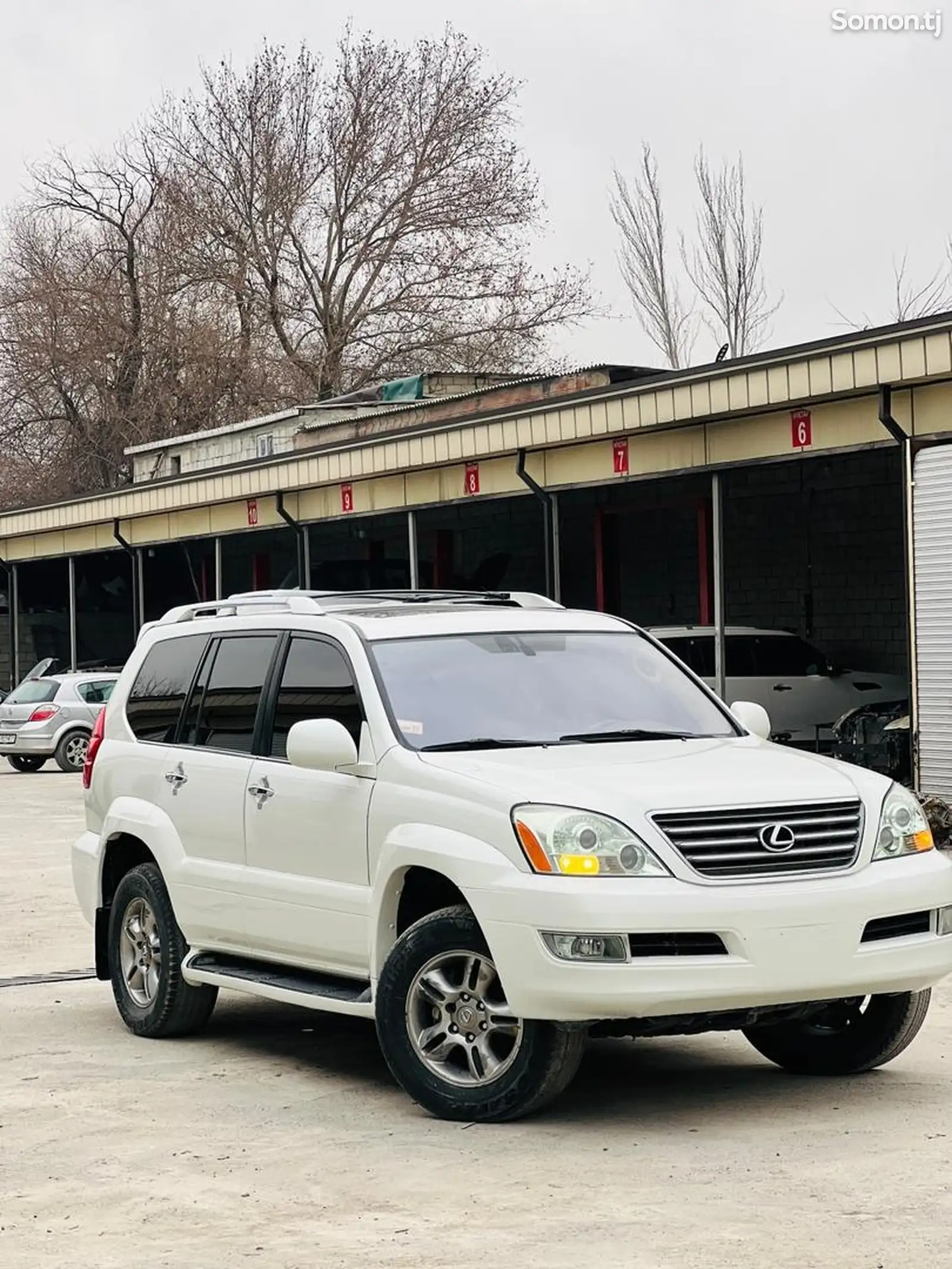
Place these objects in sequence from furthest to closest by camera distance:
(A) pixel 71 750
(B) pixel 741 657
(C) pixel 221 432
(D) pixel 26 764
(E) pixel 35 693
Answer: (C) pixel 221 432 < (D) pixel 26 764 < (E) pixel 35 693 < (A) pixel 71 750 < (B) pixel 741 657

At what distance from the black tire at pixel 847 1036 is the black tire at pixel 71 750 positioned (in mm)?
22353

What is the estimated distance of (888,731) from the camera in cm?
1930

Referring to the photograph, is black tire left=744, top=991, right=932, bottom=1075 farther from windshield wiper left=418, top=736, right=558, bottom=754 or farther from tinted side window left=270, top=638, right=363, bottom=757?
tinted side window left=270, top=638, right=363, bottom=757

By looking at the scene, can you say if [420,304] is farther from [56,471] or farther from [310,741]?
[310,741]

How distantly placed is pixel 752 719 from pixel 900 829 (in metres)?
1.23

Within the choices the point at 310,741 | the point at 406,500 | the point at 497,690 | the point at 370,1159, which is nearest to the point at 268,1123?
the point at 370,1159

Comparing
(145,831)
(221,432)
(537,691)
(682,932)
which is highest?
(221,432)

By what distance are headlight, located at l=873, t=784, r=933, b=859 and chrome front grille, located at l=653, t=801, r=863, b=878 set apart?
0.16 meters

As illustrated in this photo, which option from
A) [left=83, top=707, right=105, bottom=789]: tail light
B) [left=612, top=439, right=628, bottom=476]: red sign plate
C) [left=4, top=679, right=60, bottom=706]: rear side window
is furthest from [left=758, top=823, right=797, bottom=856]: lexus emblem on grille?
[left=4, top=679, right=60, bottom=706]: rear side window

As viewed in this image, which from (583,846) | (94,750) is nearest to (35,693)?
(94,750)

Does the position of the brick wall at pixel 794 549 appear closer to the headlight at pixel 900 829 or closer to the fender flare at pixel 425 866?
the headlight at pixel 900 829

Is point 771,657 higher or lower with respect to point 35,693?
higher

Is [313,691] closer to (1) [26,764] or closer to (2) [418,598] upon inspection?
(2) [418,598]

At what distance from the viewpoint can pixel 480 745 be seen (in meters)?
7.45
